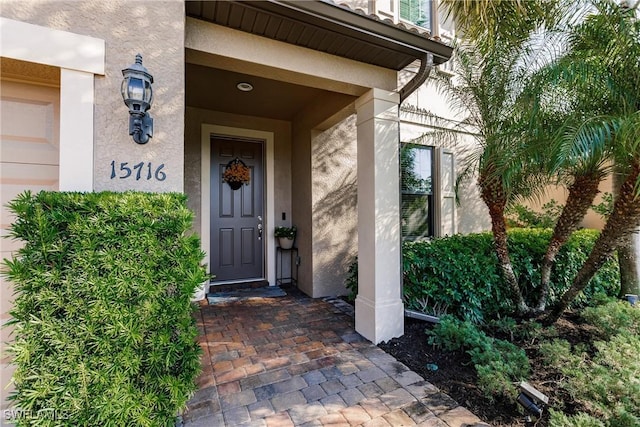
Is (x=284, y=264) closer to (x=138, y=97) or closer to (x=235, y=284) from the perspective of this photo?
(x=235, y=284)

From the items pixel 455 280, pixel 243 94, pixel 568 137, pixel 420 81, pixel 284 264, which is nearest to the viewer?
pixel 568 137

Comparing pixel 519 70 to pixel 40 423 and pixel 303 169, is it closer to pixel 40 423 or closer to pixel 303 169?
pixel 303 169

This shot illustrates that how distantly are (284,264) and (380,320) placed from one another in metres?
2.58

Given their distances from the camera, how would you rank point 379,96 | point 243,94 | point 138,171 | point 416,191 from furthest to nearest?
point 416,191 → point 243,94 → point 379,96 → point 138,171

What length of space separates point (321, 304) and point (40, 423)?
3.18 m

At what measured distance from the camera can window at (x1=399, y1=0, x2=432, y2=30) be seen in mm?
5203

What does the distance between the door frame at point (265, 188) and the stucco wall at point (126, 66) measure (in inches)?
108

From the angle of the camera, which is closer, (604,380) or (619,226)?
(604,380)

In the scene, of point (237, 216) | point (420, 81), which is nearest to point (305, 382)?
point (420, 81)

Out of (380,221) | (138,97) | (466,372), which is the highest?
(138,97)

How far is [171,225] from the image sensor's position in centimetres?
179

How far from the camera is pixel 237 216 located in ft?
16.9

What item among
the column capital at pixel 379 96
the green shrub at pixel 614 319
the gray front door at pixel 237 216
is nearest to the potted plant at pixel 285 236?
the gray front door at pixel 237 216

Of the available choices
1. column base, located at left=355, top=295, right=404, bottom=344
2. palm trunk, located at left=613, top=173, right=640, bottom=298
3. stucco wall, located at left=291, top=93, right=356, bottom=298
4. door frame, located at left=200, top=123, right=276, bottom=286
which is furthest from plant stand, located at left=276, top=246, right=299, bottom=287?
palm trunk, located at left=613, top=173, right=640, bottom=298
